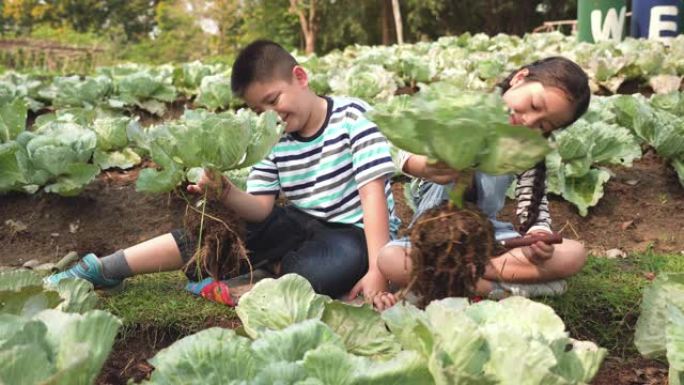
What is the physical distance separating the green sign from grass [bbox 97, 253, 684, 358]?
6.98m

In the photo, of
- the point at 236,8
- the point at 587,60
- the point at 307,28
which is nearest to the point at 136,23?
the point at 236,8

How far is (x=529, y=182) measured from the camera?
9.04 feet

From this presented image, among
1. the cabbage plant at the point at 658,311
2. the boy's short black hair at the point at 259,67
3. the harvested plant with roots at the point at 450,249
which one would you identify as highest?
the boy's short black hair at the point at 259,67

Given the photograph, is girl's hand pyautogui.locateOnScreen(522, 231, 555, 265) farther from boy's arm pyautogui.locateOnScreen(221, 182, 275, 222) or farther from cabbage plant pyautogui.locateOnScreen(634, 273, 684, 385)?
boy's arm pyautogui.locateOnScreen(221, 182, 275, 222)

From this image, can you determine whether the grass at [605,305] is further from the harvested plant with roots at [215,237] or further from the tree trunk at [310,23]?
the tree trunk at [310,23]

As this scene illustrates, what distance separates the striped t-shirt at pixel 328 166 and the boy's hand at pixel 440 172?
83cm

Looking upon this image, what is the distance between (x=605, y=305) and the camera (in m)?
2.56

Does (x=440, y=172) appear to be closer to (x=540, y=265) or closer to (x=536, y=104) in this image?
(x=536, y=104)

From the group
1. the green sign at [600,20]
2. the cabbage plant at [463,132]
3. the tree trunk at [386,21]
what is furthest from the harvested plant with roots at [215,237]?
the tree trunk at [386,21]

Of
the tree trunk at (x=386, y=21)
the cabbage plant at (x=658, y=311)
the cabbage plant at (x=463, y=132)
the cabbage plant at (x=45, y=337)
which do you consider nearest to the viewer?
the cabbage plant at (x=45, y=337)

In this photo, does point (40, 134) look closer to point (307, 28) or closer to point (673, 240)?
point (673, 240)

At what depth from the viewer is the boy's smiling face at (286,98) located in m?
2.65

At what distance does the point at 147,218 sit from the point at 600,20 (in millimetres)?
7249

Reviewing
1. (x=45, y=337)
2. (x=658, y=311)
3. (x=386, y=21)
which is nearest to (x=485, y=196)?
(x=658, y=311)
